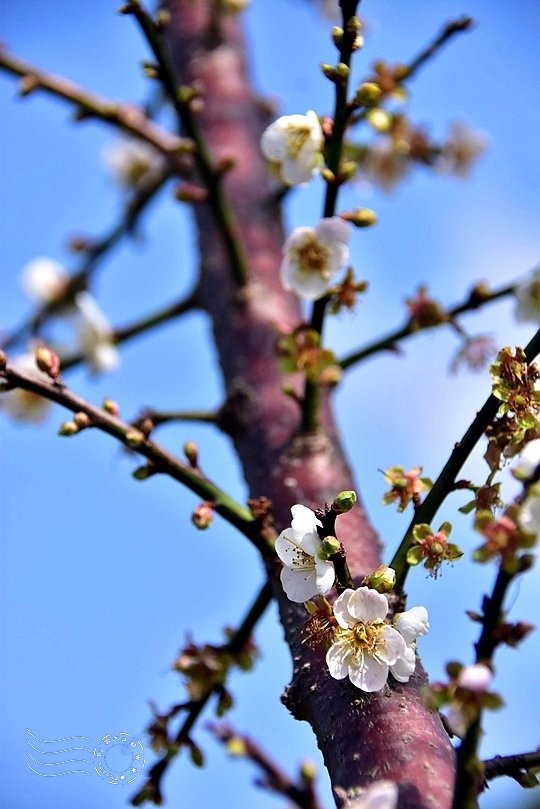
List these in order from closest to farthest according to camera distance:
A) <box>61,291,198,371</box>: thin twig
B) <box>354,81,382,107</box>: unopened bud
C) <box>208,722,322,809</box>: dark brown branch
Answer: <box>208,722,322,809</box>: dark brown branch
<box>354,81,382,107</box>: unopened bud
<box>61,291,198,371</box>: thin twig

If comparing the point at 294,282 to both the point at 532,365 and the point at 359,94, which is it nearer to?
the point at 359,94

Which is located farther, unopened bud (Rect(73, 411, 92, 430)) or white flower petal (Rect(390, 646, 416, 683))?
unopened bud (Rect(73, 411, 92, 430))

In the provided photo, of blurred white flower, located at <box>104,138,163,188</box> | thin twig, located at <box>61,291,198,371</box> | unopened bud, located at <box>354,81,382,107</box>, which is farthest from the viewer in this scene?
Answer: blurred white flower, located at <box>104,138,163,188</box>

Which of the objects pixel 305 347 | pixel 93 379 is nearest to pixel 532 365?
pixel 305 347

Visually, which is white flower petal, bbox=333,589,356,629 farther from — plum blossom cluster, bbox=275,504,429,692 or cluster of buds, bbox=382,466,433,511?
cluster of buds, bbox=382,466,433,511

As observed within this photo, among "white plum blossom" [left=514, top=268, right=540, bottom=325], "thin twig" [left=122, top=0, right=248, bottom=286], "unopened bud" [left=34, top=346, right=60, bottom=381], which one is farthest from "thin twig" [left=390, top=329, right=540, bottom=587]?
"thin twig" [left=122, top=0, right=248, bottom=286]

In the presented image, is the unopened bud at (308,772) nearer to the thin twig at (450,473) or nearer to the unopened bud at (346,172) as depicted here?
the thin twig at (450,473)
